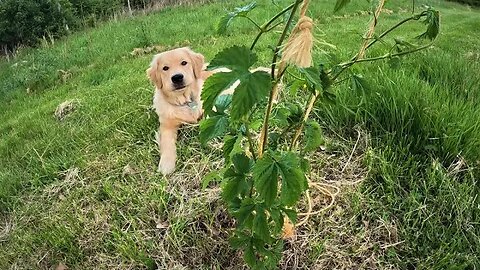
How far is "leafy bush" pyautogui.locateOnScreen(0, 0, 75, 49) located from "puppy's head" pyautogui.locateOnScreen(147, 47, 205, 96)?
10466 mm

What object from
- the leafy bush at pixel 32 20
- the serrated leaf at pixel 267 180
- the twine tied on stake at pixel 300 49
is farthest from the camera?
the leafy bush at pixel 32 20

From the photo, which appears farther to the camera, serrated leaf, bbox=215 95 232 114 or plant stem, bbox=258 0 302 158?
serrated leaf, bbox=215 95 232 114

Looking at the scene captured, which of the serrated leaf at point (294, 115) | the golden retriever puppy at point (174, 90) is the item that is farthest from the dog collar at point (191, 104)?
the serrated leaf at point (294, 115)

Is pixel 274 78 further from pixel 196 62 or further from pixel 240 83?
pixel 196 62

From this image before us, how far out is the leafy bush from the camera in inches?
535

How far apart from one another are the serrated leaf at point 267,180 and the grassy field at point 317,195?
58 cm

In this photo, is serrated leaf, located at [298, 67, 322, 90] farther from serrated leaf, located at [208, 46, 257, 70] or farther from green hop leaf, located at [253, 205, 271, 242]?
green hop leaf, located at [253, 205, 271, 242]

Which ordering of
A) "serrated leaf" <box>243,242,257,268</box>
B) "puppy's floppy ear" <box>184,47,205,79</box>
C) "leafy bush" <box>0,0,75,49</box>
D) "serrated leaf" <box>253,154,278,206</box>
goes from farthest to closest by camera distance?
"leafy bush" <box>0,0,75,49</box>
"puppy's floppy ear" <box>184,47,205,79</box>
"serrated leaf" <box>243,242,257,268</box>
"serrated leaf" <box>253,154,278,206</box>

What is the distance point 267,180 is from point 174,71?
75.8 inches

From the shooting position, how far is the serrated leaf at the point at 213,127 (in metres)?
2.03

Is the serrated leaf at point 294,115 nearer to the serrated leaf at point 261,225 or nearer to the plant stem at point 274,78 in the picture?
the plant stem at point 274,78

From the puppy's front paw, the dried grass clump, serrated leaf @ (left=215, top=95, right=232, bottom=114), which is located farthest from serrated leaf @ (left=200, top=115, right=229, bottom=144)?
the dried grass clump

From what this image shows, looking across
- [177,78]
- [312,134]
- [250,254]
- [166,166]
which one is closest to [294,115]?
[312,134]

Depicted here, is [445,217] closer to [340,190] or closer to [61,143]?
[340,190]
